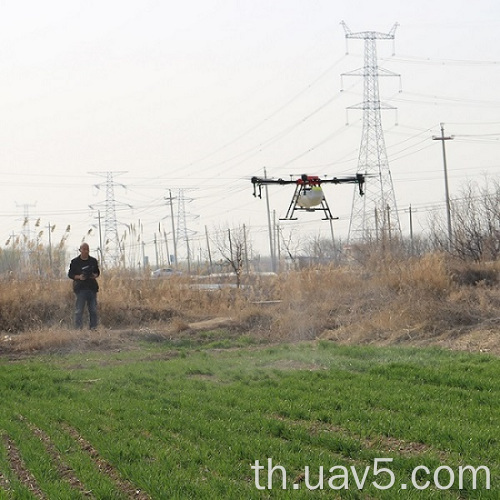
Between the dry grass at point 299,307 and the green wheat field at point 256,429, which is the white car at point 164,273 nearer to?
the dry grass at point 299,307

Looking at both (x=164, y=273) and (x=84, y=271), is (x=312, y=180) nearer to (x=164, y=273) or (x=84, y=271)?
(x=84, y=271)

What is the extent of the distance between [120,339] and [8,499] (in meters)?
12.6

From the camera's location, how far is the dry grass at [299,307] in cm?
1805

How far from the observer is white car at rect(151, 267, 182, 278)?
1109 inches

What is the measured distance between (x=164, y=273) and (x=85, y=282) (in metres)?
9.20

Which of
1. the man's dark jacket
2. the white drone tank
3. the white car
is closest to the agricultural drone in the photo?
the white drone tank

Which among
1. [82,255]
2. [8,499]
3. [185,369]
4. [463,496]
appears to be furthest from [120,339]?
[463,496]

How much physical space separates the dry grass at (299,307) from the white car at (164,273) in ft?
4.12

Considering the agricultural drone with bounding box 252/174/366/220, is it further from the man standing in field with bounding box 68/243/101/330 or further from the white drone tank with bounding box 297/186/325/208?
the man standing in field with bounding box 68/243/101/330

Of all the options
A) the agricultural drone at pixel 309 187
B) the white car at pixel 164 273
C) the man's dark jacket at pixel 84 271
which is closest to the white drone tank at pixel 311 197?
the agricultural drone at pixel 309 187

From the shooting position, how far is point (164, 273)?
29734 mm

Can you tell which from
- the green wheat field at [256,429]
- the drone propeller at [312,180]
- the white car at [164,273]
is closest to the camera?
the green wheat field at [256,429]

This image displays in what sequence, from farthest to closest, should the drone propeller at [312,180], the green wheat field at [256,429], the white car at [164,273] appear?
the white car at [164,273]
the drone propeller at [312,180]
the green wheat field at [256,429]

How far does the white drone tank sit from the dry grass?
3768 mm
